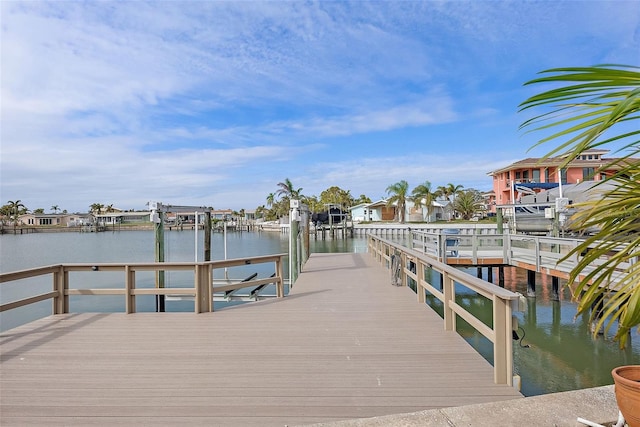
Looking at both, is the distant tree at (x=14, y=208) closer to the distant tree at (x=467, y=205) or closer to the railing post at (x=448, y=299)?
the distant tree at (x=467, y=205)

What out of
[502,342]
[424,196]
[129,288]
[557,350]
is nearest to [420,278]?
[502,342]

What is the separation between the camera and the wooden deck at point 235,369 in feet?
8.76

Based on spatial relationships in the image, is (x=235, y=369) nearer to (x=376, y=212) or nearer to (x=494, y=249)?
(x=494, y=249)

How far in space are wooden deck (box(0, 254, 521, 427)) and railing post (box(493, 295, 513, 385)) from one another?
109mm

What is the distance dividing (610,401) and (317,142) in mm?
31873

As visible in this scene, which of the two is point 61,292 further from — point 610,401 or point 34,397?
point 610,401

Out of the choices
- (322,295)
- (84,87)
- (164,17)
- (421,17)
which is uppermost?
(421,17)

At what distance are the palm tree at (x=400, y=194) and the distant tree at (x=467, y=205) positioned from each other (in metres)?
7.61

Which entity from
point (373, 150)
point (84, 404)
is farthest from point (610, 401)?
point (373, 150)

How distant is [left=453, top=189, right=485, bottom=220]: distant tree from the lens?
5125cm

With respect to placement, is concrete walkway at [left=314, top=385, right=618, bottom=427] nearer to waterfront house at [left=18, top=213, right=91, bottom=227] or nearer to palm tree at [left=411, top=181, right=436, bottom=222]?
palm tree at [left=411, top=181, right=436, bottom=222]

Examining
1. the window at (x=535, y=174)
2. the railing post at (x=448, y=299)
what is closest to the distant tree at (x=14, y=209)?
the window at (x=535, y=174)

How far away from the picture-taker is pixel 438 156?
29578 millimetres

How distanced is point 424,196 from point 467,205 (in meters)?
6.42
